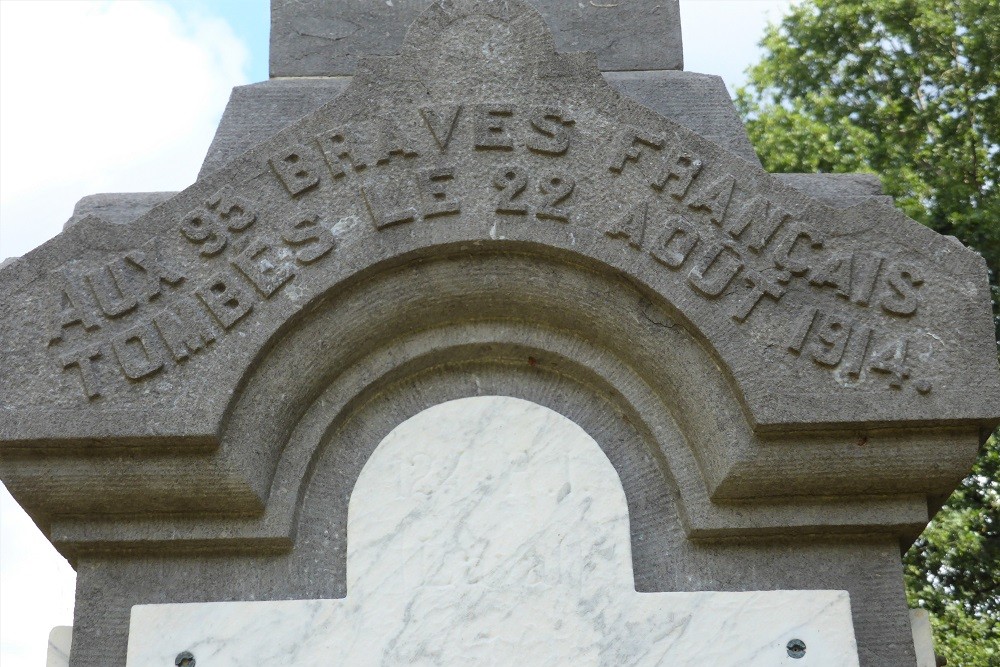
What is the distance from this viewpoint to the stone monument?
3.84 m

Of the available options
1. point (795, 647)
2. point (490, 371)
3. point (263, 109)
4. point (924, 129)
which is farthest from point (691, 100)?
point (924, 129)

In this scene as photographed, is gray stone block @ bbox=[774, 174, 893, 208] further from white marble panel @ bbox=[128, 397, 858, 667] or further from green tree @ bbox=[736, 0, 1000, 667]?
green tree @ bbox=[736, 0, 1000, 667]

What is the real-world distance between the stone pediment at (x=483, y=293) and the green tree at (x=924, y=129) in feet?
23.5

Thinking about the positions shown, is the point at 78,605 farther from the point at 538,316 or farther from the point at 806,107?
the point at 806,107

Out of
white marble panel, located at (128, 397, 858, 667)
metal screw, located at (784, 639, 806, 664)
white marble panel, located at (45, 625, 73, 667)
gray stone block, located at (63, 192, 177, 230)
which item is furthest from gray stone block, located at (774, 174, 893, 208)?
white marble panel, located at (45, 625, 73, 667)

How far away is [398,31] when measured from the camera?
4969 millimetres

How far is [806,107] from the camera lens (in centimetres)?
1409

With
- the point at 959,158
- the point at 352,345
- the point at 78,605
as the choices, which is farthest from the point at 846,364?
the point at 959,158

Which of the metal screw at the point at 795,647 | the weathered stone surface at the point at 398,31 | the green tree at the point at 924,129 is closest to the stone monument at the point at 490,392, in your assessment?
the metal screw at the point at 795,647

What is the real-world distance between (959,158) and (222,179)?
10495 millimetres

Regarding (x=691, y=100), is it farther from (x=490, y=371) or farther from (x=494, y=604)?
(x=494, y=604)

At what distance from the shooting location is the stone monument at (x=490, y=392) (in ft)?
12.6

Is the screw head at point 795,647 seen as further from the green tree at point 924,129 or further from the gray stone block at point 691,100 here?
the green tree at point 924,129

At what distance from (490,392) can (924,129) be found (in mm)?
10519
